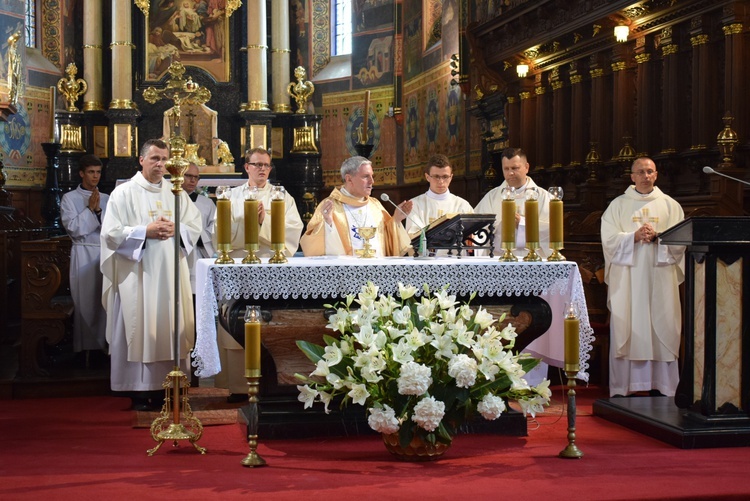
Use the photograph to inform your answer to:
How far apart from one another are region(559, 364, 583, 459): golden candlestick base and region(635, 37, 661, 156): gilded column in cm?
472

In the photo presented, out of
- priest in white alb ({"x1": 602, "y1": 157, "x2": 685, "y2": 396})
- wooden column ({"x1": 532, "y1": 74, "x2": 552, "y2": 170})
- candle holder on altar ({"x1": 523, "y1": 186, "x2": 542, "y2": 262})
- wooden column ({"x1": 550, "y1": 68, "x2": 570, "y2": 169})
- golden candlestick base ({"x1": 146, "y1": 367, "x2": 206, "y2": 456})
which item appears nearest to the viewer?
golden candlestick base ({"x1": 146, "y1": 367, "x2": 206, "y2": 456})

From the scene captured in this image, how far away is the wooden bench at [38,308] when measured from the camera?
7.41m

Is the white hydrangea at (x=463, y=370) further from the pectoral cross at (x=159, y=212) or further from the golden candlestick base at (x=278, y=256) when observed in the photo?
the pectoral cross at (x=159, y=212)

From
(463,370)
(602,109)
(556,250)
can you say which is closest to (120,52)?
(602,109)

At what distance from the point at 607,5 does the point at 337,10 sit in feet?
35.1

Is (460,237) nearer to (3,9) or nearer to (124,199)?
(124,199)

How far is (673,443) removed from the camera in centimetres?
538

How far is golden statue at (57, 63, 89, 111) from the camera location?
57.6 ft

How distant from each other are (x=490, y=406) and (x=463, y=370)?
0.24 meters

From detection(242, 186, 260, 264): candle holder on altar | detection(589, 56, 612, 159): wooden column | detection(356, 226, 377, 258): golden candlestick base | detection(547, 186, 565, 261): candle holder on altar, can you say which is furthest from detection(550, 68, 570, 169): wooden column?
detection(242, 186, 260, 264): candle holder on altar

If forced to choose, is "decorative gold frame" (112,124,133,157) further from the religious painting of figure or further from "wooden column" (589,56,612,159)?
"wooden column" (589,56,612,159)

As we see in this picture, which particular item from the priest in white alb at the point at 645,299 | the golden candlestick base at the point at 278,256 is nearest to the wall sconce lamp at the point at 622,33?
the priest in white alb at the point at 645,299

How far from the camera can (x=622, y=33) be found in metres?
9.11

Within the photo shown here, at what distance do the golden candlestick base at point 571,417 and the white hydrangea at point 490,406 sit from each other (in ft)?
1.08
